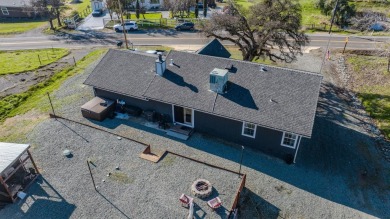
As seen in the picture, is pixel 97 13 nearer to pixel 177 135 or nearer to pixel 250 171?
pixel 177 135

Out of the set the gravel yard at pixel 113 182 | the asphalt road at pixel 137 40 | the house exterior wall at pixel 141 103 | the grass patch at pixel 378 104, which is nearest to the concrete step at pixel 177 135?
the house exterior wall at pixel 141 103

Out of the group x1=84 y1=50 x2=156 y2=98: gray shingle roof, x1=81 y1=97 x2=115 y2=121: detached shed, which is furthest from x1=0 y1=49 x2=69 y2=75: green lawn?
x1=81 y1=97 x2=115 y2=121: detached shed

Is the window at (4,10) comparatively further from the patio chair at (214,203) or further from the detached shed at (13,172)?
the patio chair at (214,203)

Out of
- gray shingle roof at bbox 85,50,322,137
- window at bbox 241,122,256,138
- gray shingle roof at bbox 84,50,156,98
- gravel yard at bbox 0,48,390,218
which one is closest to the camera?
gravel yard at bbox 0,48,390,218

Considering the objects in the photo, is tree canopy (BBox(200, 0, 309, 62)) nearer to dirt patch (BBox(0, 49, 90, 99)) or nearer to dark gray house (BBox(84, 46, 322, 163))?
dark gray house (BBox(84, 46, 322, 163))

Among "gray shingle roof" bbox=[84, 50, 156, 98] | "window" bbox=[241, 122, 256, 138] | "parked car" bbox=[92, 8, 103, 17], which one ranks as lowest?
"window" bbox=[241, 122, 256, 138]

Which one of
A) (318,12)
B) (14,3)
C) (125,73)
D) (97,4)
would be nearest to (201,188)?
(125,73)
